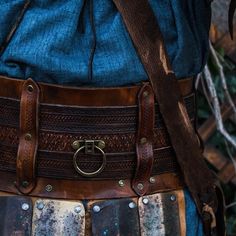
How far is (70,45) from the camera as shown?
3.65 feet

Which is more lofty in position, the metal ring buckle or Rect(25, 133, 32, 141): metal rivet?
Rect(25, 133, 32, 141): metal rivet

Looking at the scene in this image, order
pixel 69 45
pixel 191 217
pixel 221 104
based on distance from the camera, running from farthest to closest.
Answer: pixel 221 104
pixel 191 217
pixel 69 45

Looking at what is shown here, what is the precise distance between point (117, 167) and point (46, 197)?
0.46 ft

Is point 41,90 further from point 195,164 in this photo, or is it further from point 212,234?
point 212,234

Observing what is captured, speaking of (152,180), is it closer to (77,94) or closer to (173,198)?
(173,198)

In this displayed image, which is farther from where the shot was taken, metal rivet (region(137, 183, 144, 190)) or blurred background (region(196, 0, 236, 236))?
blurred background (region(196, 0, 236, 236))

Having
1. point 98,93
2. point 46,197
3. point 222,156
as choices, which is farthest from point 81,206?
point 222,156

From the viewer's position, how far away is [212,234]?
4.21 feet

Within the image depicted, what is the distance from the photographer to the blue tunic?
1.10 meters

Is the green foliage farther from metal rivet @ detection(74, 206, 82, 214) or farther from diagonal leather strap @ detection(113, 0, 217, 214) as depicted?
metal rivet @ detection(74, 206, 82, 214)

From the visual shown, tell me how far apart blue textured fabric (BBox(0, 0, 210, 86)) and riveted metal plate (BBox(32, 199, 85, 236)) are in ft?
0.73

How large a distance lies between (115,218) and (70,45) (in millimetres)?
323

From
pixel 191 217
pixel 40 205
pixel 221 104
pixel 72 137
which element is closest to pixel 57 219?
pixel 40 205

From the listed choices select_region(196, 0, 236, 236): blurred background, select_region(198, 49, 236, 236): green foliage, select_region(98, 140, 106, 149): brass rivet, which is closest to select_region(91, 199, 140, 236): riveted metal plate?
→ select_region(98, 140, 106, 149): brass rivet
